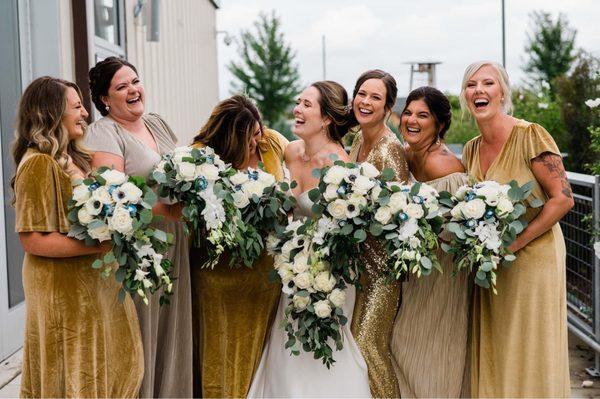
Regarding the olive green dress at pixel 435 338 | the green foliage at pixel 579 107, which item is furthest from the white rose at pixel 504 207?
the green foliage at pixel 579 107

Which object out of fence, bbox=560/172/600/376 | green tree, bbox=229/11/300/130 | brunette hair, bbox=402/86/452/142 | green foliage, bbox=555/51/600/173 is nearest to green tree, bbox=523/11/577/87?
green tree, bbox=229/11/300/130

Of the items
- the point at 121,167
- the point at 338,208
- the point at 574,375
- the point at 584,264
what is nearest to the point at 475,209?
the point at 338,208

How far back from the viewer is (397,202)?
3688mm

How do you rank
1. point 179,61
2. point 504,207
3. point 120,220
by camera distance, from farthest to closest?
point 179,61 → point 504,207 → point 120,220

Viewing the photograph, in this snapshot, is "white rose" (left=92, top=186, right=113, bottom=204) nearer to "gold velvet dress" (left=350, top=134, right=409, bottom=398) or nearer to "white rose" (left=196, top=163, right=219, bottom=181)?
"white rose" (left=196, top=163, right=219, bottom=181)

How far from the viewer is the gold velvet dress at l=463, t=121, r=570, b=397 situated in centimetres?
386

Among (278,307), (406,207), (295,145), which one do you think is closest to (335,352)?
(278,307)

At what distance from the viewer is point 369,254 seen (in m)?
4.11

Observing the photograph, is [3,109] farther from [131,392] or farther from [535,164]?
[535,164]

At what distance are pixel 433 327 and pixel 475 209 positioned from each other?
0.82 metres

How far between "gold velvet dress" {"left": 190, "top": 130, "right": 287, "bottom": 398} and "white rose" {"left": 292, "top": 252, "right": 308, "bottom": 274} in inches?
14.0

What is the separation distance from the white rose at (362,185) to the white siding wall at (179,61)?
7593mm

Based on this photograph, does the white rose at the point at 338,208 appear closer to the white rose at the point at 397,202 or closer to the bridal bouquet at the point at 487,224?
the white rose at the point at 397,202

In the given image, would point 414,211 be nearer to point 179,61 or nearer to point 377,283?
point 377,283
